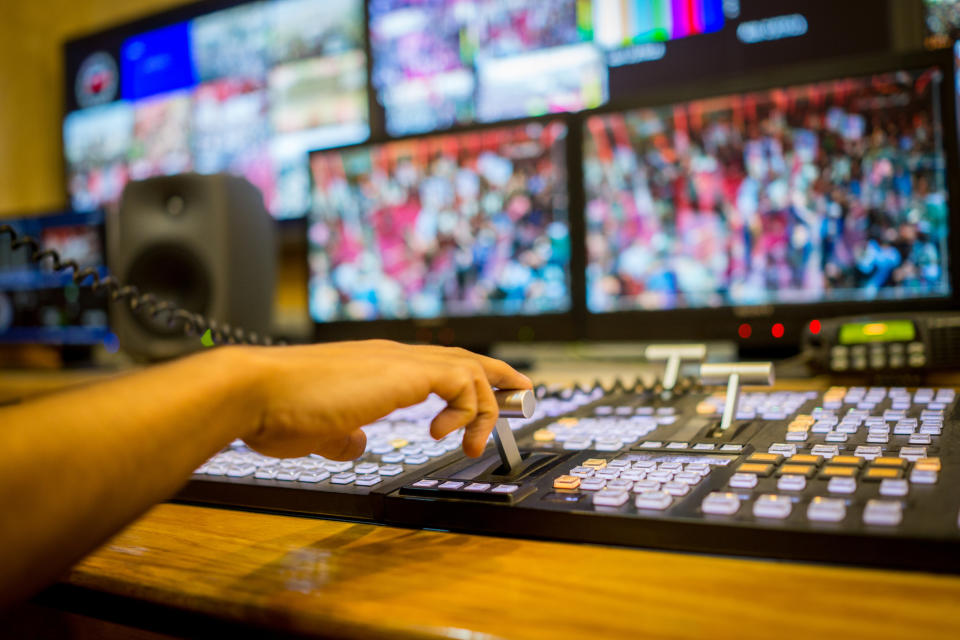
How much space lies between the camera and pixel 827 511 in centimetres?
38

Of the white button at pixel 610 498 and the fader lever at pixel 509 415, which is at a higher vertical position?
the fader lever at pixel 509 415

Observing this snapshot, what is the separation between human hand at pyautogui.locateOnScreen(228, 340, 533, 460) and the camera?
416 mm

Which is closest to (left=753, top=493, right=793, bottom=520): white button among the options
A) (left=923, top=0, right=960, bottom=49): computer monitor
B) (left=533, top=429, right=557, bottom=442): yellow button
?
(left=533, top=429, right=557, bottom=442): yellow button

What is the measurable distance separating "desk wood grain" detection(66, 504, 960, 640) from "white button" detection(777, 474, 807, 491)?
68 mm

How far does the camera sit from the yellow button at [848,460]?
18.1 inches

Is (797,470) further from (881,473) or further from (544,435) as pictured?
(544,435)

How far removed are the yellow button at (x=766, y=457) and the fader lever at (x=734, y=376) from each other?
0.13 meters

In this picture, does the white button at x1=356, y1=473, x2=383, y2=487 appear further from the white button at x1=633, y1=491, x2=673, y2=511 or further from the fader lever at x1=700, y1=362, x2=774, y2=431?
the fader lever at x1=700, y1=362, x2=774, y2=431

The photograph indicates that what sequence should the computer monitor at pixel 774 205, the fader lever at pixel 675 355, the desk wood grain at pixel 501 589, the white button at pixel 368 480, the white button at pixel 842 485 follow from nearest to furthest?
the desk wood grain at pixel 501 589, the white button at pixel 842 485, the white button at pixel 368 480, the fader lever at pixel 675 355, the computer monitor at pixel 774 205

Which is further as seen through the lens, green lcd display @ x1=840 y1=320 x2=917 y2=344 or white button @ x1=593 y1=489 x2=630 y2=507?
green lcd display @ x1=840 y1=320 x2=917 y2=344

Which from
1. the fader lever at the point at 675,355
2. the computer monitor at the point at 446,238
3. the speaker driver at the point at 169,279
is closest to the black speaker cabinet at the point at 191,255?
the speaker driver at the point at 169,279

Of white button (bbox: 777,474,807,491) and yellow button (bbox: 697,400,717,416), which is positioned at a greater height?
white button (bbox: 777,474,807,491)

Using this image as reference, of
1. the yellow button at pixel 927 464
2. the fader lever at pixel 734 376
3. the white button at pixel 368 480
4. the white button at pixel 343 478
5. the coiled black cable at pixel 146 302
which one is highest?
the coiled black cable at pixel 146 302

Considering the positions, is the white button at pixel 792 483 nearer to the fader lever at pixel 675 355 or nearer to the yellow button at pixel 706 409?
the yellow button at pixel 706 409
